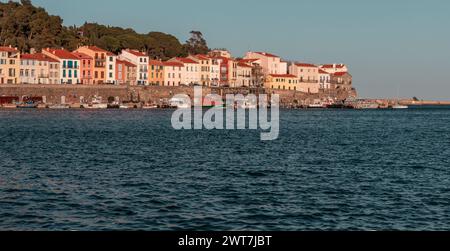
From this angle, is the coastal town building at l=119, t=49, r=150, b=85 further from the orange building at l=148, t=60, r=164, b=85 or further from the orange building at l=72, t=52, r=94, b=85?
the orange building at l=72, t=52, r=94, b=85

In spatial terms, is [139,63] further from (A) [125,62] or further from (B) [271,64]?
(B) [271,64]

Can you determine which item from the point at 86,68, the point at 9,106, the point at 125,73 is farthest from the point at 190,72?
the point at 9,106

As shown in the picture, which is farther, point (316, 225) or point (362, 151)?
point (362, 151)

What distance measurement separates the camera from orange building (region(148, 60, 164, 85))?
139 meters

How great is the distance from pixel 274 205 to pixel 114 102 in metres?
109

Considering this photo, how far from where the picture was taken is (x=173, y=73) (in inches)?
5635

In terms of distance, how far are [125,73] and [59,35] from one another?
1913 cm

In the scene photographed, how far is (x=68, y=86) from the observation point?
120938 millimetres

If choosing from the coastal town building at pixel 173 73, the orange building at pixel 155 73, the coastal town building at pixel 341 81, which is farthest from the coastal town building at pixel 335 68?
the orange building at pixel 155 73

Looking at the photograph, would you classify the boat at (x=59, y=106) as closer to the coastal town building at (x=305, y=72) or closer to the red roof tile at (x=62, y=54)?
the red roof tile at (x=62, y=54)

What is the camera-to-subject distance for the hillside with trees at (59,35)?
135000 millimetres

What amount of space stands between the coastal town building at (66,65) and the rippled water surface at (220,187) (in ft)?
248
